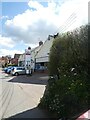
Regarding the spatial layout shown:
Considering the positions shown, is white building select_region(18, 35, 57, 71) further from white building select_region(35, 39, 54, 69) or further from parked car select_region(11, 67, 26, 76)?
parked car select_region(11, 67, 26, 76)

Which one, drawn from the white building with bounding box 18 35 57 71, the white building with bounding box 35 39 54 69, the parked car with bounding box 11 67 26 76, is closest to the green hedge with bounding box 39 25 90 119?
the parked car with bounding box 11 67 26 76

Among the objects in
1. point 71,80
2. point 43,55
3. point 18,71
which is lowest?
point 18,71

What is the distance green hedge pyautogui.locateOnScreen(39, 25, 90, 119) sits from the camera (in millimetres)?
8633

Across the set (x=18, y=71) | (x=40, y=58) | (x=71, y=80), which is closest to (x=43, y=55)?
(x=40, y=58)

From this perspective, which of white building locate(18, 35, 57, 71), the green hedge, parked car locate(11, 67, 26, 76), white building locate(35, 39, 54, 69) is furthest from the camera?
white building locate(18, 35, 57, 71)

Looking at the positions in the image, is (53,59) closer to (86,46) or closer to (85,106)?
(86,46)

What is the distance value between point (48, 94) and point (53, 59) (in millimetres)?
2611

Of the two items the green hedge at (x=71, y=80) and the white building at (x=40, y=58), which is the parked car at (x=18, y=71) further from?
the green hedge at (x=71, y=80)

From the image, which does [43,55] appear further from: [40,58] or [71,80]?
[71,80]

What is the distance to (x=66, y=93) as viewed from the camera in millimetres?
9281

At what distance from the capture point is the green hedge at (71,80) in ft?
28.3

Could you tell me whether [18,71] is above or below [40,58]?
below

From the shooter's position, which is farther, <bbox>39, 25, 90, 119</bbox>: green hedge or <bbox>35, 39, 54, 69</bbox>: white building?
<bbox>35, 39, 54, 69</bbox>: white building

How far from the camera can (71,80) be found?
10.1 meters
